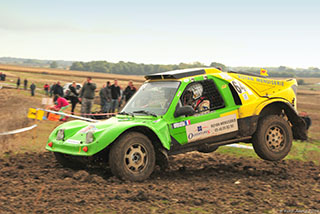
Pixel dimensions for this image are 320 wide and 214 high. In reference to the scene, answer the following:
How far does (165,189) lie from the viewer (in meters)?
6.92

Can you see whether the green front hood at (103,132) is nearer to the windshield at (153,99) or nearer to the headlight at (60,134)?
the headlight at (60,134)

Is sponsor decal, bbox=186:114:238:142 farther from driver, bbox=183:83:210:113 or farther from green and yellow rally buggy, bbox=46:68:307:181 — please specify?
driver, bbox=183:83:210:113

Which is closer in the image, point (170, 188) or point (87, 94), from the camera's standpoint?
point (170, 188)

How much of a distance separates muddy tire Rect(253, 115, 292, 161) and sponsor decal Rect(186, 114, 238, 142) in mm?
600

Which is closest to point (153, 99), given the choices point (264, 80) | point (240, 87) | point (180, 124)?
point (180, 124)

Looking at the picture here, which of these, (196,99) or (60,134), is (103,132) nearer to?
(60,134)

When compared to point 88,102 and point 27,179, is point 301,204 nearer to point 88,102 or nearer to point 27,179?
point 27,179

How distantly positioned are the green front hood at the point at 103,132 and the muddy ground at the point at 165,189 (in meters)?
0.45

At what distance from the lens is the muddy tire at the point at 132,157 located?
7.29m

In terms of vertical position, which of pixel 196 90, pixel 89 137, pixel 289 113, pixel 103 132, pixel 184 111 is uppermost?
pixel 196 90

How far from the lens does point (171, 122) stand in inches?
314

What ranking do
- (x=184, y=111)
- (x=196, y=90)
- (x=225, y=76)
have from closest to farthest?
1. (x=184, y=111)
2. (x=196, y=90)
3. (x=225, y=76)

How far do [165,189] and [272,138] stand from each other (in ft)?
10.8

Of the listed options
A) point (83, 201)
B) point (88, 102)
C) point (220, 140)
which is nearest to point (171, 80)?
point (220, 140)
